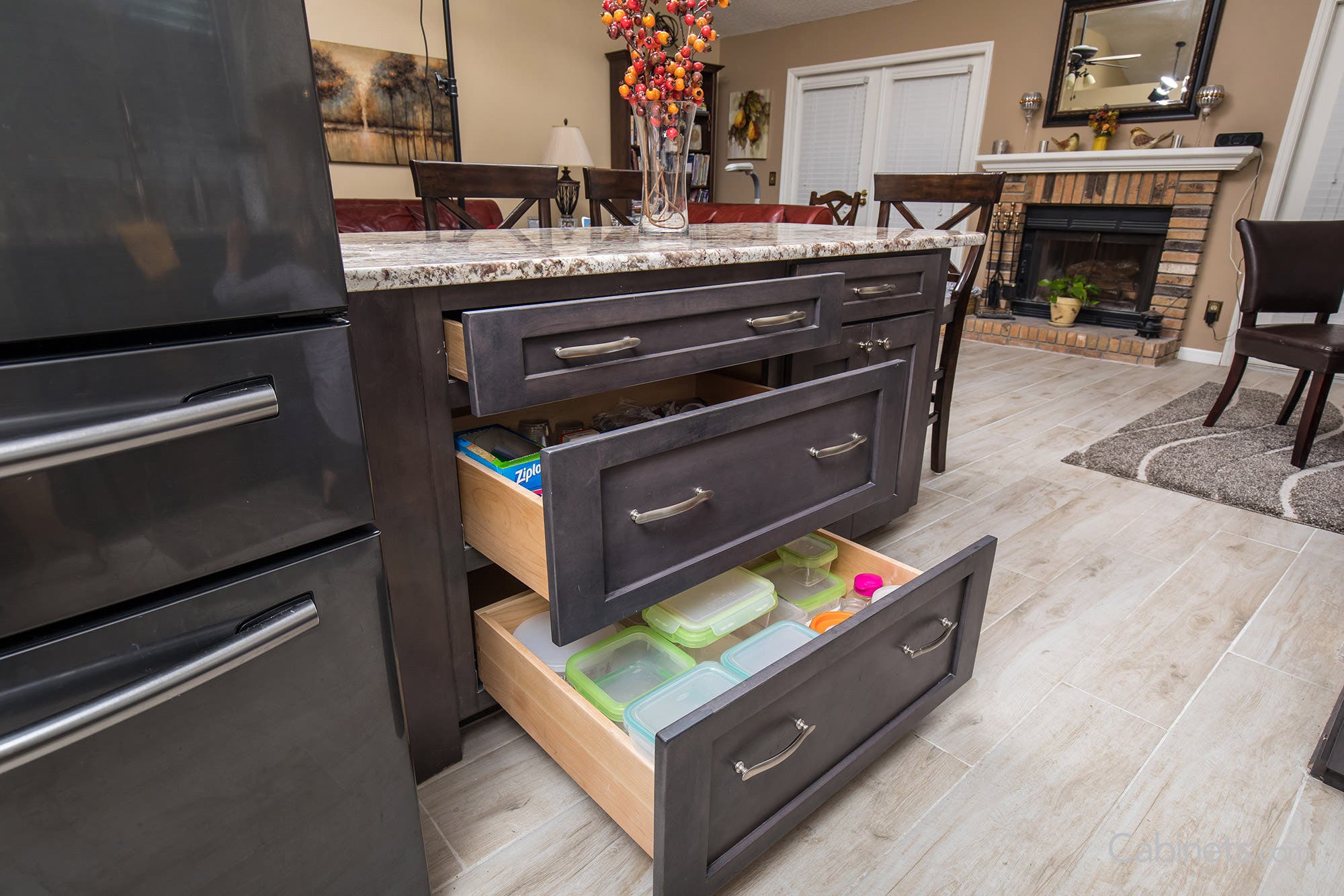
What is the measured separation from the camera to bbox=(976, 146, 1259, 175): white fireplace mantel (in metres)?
4.02

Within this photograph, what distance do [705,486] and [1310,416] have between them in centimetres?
270

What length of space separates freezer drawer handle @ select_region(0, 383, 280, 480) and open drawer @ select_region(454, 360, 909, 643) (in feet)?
1.03

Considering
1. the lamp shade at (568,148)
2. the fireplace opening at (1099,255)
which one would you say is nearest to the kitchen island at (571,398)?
the lamp shade at (568,148)

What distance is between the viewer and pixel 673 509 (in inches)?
38.6

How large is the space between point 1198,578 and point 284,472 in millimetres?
2125

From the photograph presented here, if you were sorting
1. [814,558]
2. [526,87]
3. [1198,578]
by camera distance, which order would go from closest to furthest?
1. [814,558]
2. [1198,578]
3. [526,87]

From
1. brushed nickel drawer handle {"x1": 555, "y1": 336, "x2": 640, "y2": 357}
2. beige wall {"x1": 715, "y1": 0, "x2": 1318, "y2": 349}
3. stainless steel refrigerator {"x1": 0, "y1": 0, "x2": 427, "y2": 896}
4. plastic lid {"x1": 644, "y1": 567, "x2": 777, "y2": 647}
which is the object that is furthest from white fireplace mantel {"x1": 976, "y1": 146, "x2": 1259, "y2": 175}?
stainless steel refrigerator {"x1": 0, "y1": 0, "x2": 427, "y2": 896}

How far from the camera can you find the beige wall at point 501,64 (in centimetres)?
431

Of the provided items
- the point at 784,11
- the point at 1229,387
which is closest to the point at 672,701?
the point at 1229,387

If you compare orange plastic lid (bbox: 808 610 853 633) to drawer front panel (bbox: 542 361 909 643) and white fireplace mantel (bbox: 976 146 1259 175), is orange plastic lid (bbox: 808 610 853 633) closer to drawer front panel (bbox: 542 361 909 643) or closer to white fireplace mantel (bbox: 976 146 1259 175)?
drawer front panel (bbox: 542 361 909 643)

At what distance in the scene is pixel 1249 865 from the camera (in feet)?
3.36

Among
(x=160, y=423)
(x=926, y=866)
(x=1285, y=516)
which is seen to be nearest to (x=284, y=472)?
(x=160, y=423)

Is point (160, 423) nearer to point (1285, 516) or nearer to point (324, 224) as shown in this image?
point (324, 224)

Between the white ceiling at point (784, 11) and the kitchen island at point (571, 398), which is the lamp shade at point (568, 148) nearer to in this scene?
the white ceiling at point (784, 11)
